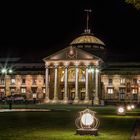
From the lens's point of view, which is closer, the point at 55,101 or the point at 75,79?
the point at 55,101

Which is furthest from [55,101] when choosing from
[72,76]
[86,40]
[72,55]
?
[86,40]

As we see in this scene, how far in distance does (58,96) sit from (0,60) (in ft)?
106

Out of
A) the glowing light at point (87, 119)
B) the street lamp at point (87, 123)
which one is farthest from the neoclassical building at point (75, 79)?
the glowing light at point (87, 119)

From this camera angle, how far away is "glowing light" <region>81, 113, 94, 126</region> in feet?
77.5

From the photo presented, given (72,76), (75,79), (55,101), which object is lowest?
(55,101)

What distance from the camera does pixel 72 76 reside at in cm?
13550

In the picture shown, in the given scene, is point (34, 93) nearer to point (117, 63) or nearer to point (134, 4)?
point (117, 63)

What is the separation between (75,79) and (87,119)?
107127mm

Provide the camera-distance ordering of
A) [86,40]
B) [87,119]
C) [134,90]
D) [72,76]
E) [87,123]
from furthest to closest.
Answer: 1. [86,40]
2. [72,76]
3. [134,90]
4. [87,123]
5. [87,119]

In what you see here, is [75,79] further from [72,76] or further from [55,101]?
[55,101]

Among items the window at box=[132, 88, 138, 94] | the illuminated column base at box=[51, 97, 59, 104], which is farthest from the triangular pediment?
the window at box=[132, 88, 138, 94]

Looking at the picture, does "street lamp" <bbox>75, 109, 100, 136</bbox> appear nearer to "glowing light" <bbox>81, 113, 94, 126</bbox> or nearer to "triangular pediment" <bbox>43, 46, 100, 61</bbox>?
"glowing light" <bbox>81, 113, 94, 126</bbox>

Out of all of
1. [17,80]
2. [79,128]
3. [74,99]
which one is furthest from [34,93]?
[79,128]

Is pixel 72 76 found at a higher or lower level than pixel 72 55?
lower
